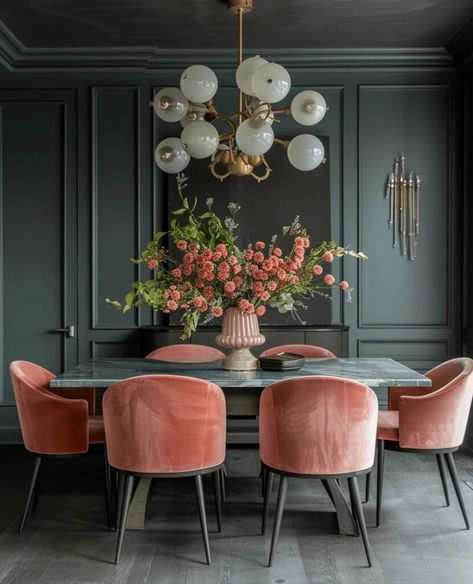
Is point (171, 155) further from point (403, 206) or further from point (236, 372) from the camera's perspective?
point (403, 206)

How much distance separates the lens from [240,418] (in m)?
4.70

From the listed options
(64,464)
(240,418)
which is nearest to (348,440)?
(240,418)

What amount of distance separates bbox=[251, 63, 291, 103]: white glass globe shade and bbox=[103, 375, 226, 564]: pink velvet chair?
4.42ft

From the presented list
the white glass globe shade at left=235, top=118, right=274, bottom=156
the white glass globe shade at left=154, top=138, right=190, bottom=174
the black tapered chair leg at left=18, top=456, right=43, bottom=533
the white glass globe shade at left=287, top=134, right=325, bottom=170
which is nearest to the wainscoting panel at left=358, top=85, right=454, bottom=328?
the white glass globe shade at left=287, top=134, right=325, bottom=170

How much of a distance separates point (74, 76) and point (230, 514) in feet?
11.2

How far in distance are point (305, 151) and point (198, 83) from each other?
63 cm

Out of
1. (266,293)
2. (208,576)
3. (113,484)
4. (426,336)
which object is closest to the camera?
(208,576)

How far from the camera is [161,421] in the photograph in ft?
9.23

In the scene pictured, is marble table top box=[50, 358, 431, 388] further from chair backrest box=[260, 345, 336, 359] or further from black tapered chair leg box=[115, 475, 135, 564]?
black tapered chair leg box=[115, 475, 135, 564]

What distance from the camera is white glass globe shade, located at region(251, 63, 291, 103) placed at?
3170 millimetres

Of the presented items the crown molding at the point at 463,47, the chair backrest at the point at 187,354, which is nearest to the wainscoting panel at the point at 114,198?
the chair backrest at the point at 187,354

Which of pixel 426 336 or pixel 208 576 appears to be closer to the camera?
pixel 208 576

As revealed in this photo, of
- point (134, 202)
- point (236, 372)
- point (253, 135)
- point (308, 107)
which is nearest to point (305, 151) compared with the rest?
point (308, 107)

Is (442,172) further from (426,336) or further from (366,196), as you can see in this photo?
(426,336)
